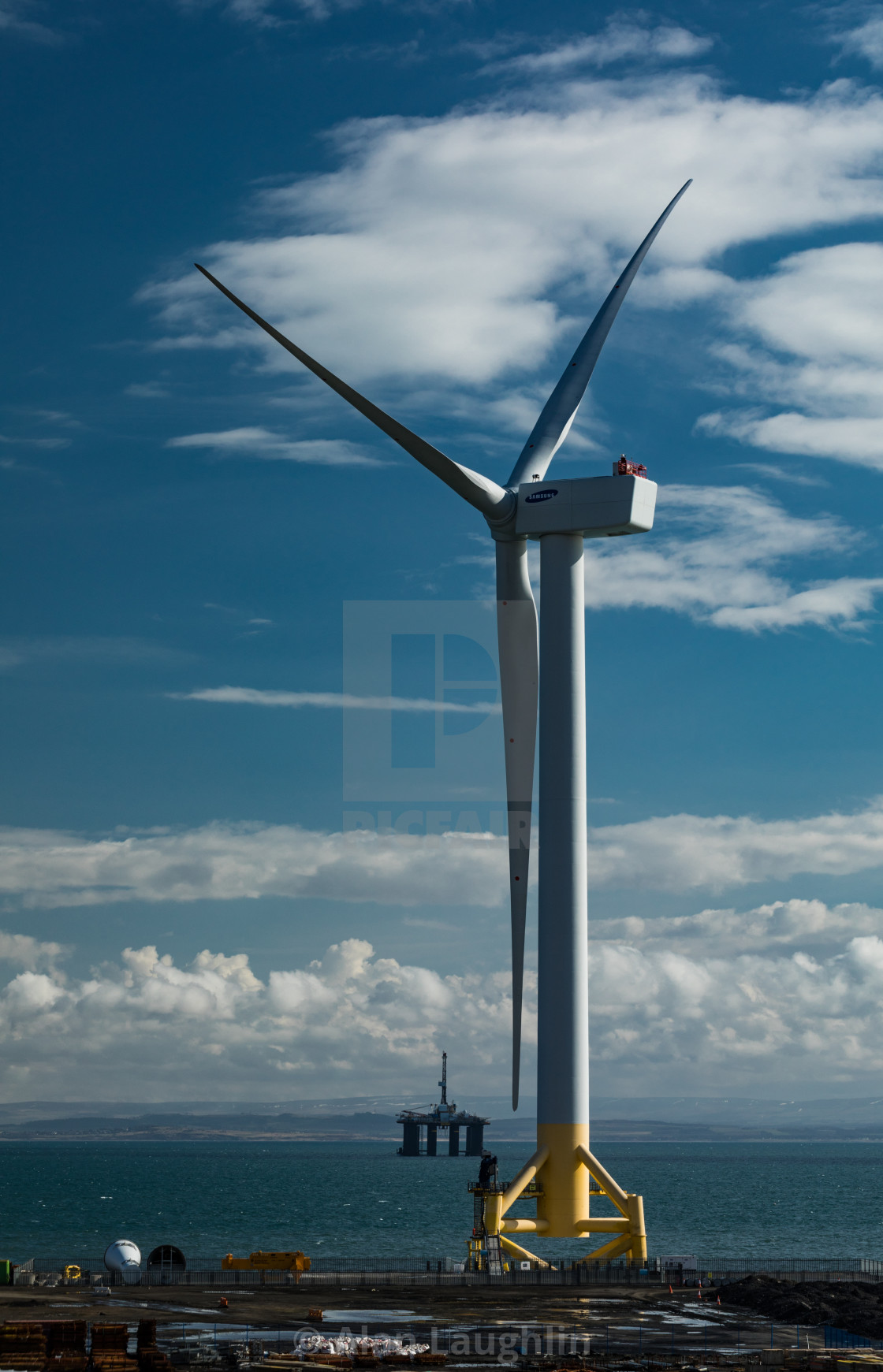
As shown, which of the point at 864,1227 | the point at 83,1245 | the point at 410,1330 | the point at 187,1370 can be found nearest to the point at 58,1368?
the point at 187,1370

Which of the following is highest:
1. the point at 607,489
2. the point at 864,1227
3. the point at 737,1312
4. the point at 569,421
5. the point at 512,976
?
the point at 569,421

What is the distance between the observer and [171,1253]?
259 ft

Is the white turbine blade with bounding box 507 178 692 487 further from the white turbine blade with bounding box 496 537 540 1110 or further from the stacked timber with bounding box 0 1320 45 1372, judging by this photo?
the stacked timber with bounding box 0 1320 45 1372

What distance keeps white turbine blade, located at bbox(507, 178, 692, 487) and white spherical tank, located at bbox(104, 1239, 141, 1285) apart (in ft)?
144

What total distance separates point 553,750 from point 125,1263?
35750mm

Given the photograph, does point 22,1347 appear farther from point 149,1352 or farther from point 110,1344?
point 149,1352

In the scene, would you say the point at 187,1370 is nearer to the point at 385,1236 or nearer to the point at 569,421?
the point at 569,421

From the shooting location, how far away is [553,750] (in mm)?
62781

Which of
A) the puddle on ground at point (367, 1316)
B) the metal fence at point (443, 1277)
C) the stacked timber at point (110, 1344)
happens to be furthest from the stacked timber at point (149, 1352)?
the metal fence at point (443, 1277)

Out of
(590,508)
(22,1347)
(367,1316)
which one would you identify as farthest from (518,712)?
(22,1347)

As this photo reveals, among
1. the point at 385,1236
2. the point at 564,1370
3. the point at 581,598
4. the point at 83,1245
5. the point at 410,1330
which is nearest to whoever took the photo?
the point at 564,1370

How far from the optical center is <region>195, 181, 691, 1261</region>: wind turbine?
6091 centimetres

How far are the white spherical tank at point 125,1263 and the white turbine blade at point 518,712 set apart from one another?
79.9 ft

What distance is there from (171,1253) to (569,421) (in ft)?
163
